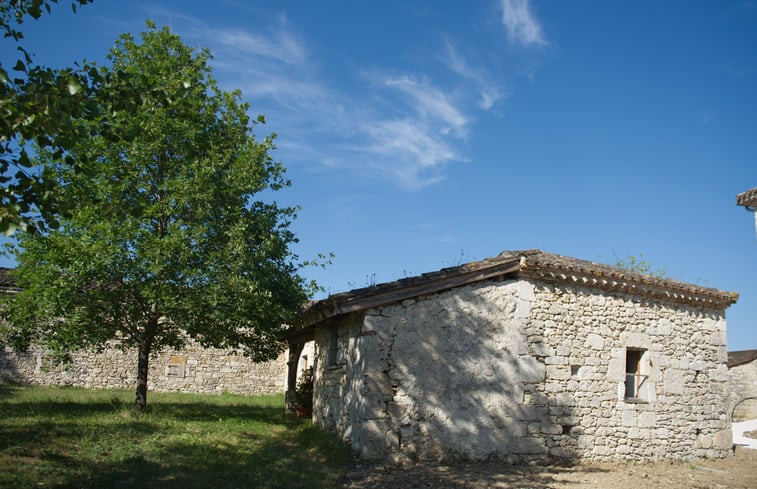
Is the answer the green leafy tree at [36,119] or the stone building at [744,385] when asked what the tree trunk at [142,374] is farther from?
the stone building at [744,385]

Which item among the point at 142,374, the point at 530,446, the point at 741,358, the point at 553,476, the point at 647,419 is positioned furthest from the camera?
the point at 741,358

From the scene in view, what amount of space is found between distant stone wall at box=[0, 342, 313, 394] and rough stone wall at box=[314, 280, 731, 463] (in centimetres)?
1072

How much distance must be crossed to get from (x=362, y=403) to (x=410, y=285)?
7.47 feet

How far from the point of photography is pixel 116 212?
5895 mm

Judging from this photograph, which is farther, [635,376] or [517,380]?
[635,376]

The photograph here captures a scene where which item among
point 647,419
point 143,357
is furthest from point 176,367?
point 647,419

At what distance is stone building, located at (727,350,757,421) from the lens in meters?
22.3

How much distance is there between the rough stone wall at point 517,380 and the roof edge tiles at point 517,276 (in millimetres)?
218

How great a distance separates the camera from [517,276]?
36.2 ft

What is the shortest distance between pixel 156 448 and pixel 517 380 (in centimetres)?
674

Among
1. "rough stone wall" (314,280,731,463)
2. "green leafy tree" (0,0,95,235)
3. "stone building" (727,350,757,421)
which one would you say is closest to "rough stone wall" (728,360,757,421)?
"stone building" (727,350,757,421)

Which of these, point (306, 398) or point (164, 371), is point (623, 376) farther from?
point (164, 371)

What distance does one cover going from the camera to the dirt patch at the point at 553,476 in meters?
8.54

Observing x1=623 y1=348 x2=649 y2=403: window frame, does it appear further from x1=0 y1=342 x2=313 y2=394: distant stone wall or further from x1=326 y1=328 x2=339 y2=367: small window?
x1=0 y1=342 x2=313 y2=394: distant stone wall
